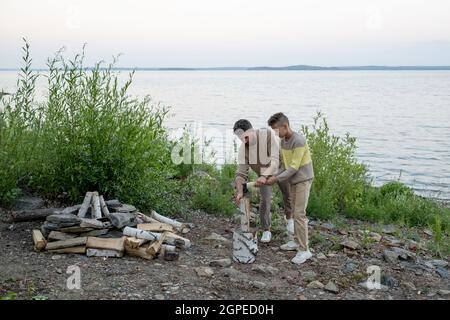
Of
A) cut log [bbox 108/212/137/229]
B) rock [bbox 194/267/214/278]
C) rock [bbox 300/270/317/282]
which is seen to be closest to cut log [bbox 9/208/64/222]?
cut log [bbox 108/212/137/229]

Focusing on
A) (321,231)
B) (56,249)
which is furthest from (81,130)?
(321,231)

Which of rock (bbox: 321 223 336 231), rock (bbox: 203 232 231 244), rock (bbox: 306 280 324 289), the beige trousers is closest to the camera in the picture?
rock (bbox: 306 280 324 289)

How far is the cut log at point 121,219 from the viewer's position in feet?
23.6

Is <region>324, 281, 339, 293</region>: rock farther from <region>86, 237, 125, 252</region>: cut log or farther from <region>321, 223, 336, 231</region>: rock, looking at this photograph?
<region>321, 223, 336, 231</region>: rock

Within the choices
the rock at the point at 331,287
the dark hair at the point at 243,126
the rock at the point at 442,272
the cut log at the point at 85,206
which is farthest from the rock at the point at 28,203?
the rock at the point at 442,272

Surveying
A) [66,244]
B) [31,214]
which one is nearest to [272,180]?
[66,244]

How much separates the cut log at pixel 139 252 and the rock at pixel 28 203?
2020 millimetres

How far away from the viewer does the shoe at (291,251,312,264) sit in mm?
7273

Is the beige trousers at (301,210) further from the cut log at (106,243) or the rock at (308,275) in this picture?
the cut log at (106,243)

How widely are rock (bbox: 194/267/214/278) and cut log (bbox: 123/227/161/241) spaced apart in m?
0.83

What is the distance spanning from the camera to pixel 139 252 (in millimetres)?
6863

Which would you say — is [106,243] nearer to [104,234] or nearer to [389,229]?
[104,234]

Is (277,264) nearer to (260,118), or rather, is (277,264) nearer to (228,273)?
(228,273)

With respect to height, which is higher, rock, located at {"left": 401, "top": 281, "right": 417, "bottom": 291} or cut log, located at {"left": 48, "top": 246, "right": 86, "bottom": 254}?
cut log, located at {"left": 48, "top": 246, "right": 86, "bottom": 254}
